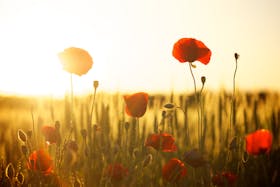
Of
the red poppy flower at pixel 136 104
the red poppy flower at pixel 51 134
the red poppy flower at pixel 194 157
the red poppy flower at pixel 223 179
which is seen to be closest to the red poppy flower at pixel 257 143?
the red poppy flower at pixel 223 179

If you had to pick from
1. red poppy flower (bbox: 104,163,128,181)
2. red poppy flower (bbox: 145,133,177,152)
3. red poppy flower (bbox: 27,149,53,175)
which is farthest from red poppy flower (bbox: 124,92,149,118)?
red poppy flower (bbox: 27,149,53,175)

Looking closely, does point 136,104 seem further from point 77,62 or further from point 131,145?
point 77,62

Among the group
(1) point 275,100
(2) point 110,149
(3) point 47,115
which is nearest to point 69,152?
(2) point 110,149

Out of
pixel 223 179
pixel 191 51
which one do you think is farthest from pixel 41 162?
pixel 191 51

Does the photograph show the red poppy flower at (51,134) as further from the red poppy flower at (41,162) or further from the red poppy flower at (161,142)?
the red poppy flower at (161,142)

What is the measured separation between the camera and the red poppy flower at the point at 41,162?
1876mm

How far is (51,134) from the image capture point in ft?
6.79

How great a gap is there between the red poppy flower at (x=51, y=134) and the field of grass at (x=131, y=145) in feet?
0.05

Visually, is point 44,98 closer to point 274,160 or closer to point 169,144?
point 169,144

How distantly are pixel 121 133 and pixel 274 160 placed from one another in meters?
1.02

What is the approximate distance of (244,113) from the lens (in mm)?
2588

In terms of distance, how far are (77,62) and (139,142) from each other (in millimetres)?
486

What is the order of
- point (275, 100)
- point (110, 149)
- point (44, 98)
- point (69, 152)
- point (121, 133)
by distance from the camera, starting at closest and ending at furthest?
point (69, 152), point (121, 133), point (110, 149), point (44, 98), point (275, 100)

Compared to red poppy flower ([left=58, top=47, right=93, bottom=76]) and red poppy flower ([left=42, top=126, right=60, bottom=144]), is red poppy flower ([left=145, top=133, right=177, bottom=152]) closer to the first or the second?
red poppy flower ([left=42, top=126, right=60, bottom=144])
